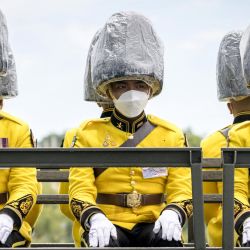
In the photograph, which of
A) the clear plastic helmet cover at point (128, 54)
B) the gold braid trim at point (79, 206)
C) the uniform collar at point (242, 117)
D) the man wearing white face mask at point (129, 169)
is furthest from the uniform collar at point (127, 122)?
the uniform collar at point (242, 117)

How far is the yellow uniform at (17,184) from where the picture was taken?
5.32 meters

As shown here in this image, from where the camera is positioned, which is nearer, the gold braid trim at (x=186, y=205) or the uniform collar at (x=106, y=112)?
the gold braid trim at (x=186, y=205)

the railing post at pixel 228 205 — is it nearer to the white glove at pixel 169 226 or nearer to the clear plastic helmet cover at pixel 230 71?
the white glove at pixel 169 226

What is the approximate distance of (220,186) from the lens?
6.47 meters

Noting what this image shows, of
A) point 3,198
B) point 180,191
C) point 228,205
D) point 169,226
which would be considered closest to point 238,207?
point 180,191

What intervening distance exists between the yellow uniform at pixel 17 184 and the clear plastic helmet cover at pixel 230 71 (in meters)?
1.90

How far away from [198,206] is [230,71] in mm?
2968

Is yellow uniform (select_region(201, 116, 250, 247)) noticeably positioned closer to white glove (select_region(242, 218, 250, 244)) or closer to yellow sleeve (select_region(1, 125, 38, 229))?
white glove (select_region(242, 218, 250, 244))

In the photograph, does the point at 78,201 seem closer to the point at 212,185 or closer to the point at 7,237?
the point at 7,237

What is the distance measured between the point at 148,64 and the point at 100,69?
0.93 ft

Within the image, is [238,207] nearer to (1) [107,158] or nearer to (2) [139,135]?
(2) [139,135]

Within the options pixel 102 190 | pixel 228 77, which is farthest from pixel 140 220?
pixel 228 77

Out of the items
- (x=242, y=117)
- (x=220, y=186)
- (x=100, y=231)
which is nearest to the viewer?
(x=100, y=231)

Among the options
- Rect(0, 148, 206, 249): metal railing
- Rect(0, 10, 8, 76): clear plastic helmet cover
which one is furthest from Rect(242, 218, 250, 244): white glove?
Rect(0, 10, 8, 76): clear plastic helmet cover
